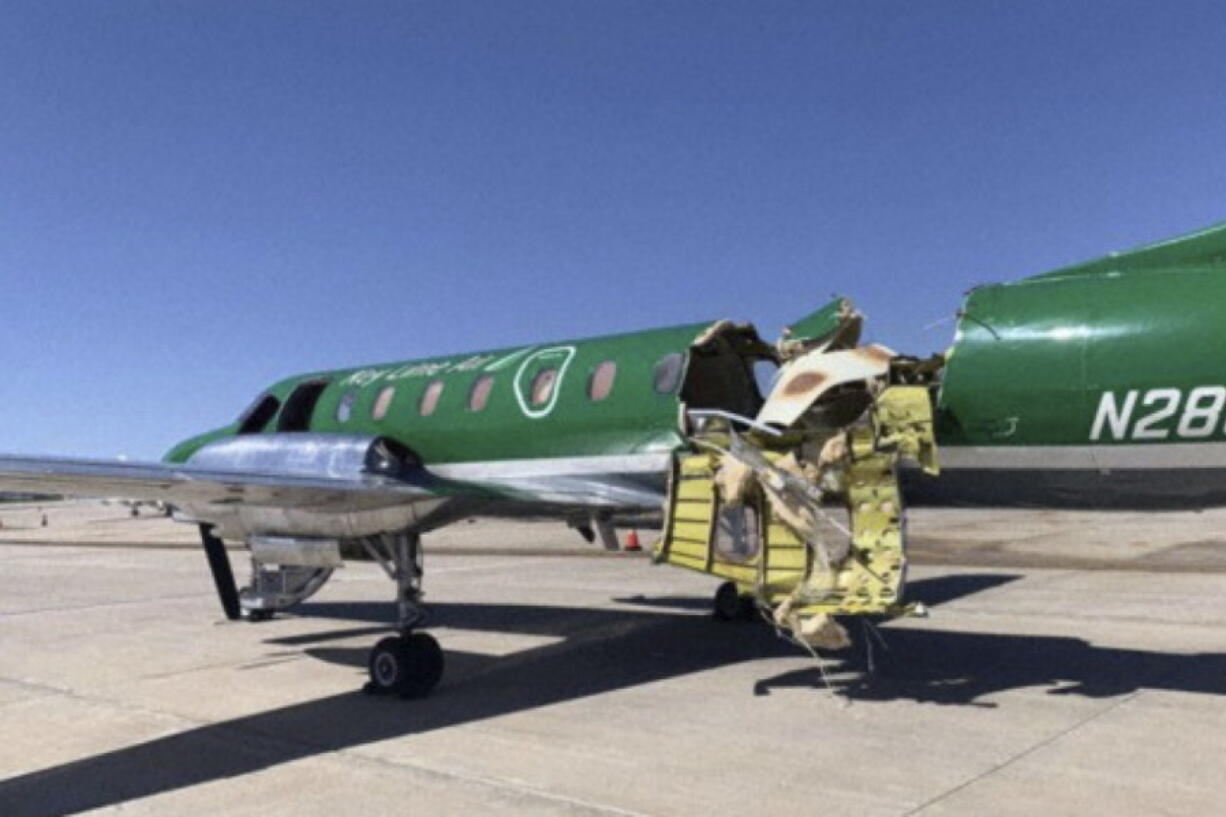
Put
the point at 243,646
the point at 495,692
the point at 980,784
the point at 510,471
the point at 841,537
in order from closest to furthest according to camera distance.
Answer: the point at 980,784
the point at 841,537
the point at 495,692
the point at 510,471
the point at 243,646

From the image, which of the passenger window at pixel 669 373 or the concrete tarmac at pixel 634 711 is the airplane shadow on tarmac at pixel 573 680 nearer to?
the concrete tarmac at pixel 634 711

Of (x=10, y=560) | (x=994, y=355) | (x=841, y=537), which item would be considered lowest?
(x=10, y=560)

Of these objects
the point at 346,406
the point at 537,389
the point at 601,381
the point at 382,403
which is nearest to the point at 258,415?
the point at 346,406

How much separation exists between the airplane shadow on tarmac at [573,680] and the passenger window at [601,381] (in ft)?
9.58

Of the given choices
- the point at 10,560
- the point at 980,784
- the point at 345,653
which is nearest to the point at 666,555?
the point at 980,784

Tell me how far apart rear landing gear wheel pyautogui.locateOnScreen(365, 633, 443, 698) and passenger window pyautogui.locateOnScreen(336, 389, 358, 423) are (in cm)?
506

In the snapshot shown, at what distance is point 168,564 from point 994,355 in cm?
2465

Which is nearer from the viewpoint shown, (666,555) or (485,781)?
(485,781)

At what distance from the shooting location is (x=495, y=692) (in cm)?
992

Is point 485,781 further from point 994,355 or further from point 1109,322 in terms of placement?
point 1109,322

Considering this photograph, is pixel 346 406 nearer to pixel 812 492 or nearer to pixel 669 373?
pixel 669 373

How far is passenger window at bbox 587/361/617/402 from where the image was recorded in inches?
445

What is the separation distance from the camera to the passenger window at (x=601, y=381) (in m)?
11.3

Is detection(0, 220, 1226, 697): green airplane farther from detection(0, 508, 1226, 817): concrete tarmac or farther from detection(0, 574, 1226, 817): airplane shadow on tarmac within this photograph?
detection(0, 508, 1226, 817): concrete tarmac
